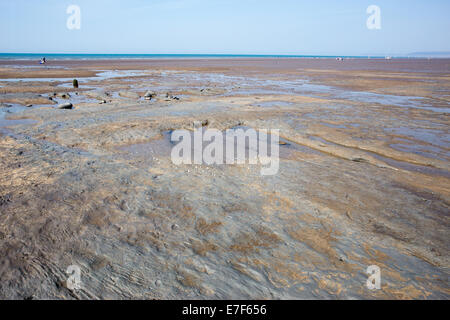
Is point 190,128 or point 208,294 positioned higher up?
point 190,128

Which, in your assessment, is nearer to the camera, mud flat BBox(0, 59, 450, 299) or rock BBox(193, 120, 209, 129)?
mud flat BBox(0, 59, 450, 299)

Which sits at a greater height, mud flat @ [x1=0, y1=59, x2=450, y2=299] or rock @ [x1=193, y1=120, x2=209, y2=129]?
rock @ [x1=193, y1=120, x2=209, y2=129]

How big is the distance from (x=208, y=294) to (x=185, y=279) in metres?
0.32

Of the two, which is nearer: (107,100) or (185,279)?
(185,279)

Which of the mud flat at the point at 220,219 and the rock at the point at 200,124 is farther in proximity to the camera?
the rock at the point at 200,124

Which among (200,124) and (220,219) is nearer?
(220,219)

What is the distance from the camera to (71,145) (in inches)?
297

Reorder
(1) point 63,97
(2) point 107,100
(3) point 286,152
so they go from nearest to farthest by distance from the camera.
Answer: (3) point 286,152
(2) point 107,100
(1) point 63,97

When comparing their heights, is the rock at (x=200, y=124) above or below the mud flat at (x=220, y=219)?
above

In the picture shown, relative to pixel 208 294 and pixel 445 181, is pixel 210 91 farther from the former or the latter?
pixel 208 294

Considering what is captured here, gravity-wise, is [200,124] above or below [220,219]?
above
